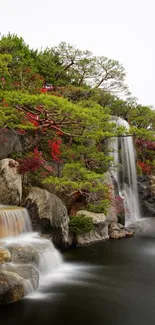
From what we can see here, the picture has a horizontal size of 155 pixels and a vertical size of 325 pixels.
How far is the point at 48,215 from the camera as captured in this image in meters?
13.8

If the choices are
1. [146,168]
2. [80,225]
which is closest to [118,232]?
[80,225]

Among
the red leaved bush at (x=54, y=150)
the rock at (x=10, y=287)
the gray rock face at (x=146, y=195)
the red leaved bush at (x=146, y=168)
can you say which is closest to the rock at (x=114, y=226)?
the red leaved bush at (x=54, y=150)

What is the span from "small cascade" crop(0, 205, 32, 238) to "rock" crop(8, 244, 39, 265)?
1.16m

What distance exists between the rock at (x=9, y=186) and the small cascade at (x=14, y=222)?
1146mm

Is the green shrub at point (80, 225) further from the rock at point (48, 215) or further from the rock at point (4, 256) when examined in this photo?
the rock at point (4, 256)

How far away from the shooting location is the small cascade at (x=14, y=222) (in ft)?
38.8

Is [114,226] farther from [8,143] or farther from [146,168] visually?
[146,168]

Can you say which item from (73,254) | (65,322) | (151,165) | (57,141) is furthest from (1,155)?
(151,165)

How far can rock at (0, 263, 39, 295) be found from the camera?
9.15 m

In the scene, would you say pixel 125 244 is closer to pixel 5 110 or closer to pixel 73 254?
pixel 73 254

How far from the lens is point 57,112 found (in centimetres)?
1380

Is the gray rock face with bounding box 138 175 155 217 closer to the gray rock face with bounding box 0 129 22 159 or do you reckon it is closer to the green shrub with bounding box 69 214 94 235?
the green shrub with bounding box 69 214 94 235

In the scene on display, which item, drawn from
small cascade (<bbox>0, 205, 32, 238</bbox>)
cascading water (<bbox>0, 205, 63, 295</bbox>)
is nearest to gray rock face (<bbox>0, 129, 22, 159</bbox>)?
cascading water (<bbox>0, 205, 63, 295</bbox>)

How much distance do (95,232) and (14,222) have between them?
19.5ft
